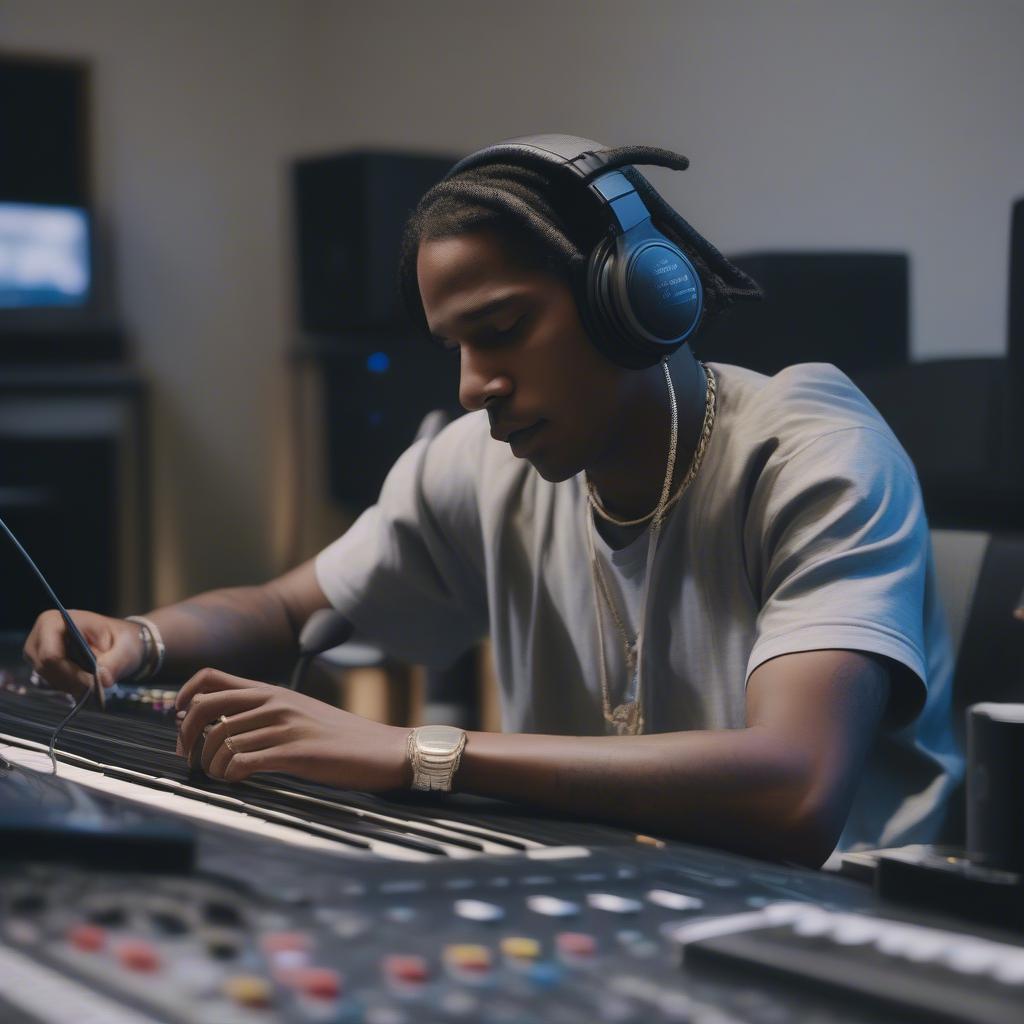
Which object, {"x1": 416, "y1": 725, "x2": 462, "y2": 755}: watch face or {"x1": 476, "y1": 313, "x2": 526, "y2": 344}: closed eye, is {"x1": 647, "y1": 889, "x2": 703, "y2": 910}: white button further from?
{"x1": 476, "y1": 313, "x2": 526, "y2": 344}: closed eye

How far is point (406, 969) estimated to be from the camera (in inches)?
20.0

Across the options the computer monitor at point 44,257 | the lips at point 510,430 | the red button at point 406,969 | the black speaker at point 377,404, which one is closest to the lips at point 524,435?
the lips at point 510,430

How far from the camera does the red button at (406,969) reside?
19.8 inches

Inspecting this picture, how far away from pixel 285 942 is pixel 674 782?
425mm

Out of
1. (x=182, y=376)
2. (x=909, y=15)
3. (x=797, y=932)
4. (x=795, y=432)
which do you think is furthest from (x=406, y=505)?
(x=182, y=376)

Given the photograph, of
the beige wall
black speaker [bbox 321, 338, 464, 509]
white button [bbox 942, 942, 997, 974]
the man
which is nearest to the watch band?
the man

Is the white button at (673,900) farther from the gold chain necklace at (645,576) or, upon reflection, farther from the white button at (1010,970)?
the gold chain necklace at (645,576)

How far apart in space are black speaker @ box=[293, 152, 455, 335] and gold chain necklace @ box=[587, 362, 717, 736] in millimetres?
2187

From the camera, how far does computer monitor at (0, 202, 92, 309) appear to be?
4.14 metres

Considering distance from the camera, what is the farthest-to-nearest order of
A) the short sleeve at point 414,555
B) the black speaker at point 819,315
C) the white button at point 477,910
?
the black speaker at point 819,315, the short sleeve at point 414,555, the white button at point 477,910

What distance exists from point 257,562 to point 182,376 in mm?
669

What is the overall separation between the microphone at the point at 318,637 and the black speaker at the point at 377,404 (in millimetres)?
1779

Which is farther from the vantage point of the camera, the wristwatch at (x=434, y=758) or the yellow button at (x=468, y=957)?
the wristwatch at (x=434, y=758)

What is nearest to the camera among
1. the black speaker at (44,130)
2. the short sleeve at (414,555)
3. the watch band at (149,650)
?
the watch band at (149,650)
